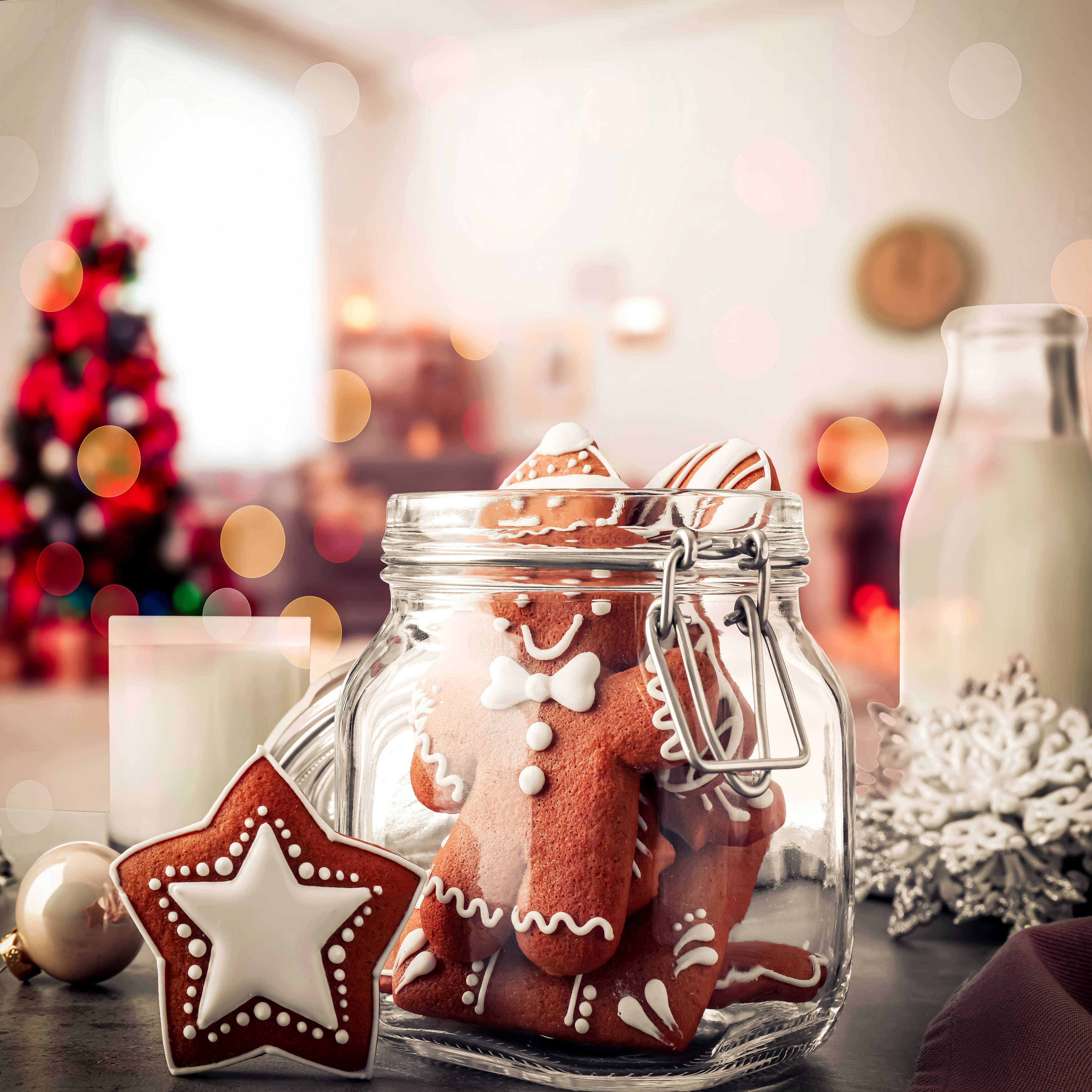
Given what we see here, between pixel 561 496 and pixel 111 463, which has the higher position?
pixel 111 463

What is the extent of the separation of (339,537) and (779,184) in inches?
55.1

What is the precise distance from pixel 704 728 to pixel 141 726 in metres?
0.34

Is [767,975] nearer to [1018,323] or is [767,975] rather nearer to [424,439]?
[1018,323]

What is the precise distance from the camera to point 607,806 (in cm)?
35

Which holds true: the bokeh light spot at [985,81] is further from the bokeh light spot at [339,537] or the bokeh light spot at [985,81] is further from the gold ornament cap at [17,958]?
the gold ornament cap at [17,958]

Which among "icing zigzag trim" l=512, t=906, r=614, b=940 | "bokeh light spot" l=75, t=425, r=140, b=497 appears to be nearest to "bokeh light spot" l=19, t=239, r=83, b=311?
"bokeh light spot" l=75, t=425, r=140, b=497

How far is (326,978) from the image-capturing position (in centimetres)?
36

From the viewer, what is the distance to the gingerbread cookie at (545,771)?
0.34 metres

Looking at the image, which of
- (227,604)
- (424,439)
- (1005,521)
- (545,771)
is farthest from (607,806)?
(424,439)

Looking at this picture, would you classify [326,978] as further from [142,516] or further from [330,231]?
[330,231]

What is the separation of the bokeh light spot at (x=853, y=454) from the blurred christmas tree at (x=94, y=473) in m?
1.43

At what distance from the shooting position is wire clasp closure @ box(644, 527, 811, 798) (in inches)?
13.5

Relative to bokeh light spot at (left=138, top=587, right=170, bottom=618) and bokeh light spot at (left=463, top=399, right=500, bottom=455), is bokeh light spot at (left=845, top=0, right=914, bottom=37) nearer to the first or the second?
bokeh light spot at (left=463, top=399, right=500, bottom=455)

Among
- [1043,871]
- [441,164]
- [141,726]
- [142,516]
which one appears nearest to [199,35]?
[441,164]
